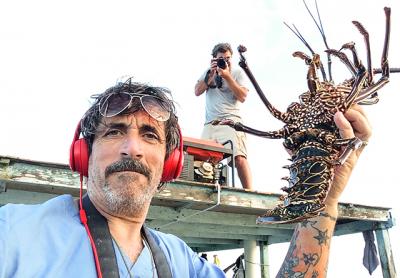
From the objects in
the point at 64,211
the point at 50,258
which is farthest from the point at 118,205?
the point at 50,258

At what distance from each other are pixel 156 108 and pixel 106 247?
829mm

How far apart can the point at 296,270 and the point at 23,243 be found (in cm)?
137

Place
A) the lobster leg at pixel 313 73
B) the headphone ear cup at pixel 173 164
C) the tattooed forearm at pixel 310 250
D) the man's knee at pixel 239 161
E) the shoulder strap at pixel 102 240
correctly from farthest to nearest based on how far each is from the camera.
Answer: the man's knee at pixel 239 161 → the headphone ear cup at pixel 173 164 → the tattooed forearm at pixel 310 250 → the lobster leg at pixel 313 73 → the shoulder strap at pixel 102 240

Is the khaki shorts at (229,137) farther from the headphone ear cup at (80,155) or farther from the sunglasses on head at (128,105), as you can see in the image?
the headphone ear cup at (80,155)

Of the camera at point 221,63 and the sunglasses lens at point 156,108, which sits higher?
the camera at point 221,63

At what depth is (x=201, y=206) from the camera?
5680mm

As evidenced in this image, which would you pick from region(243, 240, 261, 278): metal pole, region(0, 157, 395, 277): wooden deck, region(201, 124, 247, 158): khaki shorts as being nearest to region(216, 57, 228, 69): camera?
region(201, 124, 247, 158): khaki shorts

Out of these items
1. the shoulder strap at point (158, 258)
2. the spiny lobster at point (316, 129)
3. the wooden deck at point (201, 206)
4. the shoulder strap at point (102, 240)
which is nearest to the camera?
the shoulder strap at point (102, 240)

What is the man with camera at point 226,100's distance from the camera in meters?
6.37

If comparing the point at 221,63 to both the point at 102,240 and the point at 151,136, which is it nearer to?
the point at 151,136

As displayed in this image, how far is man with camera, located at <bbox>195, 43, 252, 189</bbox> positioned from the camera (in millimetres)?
6371

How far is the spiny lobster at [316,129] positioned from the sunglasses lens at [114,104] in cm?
60

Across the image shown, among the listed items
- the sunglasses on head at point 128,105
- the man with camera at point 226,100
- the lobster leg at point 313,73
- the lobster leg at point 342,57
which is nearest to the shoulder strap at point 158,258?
the sunglasses on head at point 128,105

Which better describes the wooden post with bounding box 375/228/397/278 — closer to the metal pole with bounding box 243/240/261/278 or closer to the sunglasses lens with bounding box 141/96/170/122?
the metal pole with bounding box 243/240/261/278
